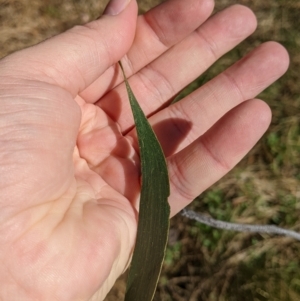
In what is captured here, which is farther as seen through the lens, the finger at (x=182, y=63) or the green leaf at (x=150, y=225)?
the finger at (x=182, y=63)

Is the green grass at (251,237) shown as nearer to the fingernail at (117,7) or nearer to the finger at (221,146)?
the finger at (221,146)

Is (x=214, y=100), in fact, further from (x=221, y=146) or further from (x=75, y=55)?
(x=75, y=55)

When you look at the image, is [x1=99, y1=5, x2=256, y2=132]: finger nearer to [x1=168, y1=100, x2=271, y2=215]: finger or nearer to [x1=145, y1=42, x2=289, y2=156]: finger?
[x1=145, y1=42, x2=289, y2=156]: finger

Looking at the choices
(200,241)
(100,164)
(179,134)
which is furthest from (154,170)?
(200,241)

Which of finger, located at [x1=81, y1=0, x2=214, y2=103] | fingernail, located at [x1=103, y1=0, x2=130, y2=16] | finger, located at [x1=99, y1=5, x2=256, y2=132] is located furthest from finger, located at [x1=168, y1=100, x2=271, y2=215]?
fingernail, located at [x1=103, y1=0, x2=130, y2=16]

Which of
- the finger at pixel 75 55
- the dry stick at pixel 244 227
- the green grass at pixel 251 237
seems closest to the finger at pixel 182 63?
the finger at pixel 75 55
